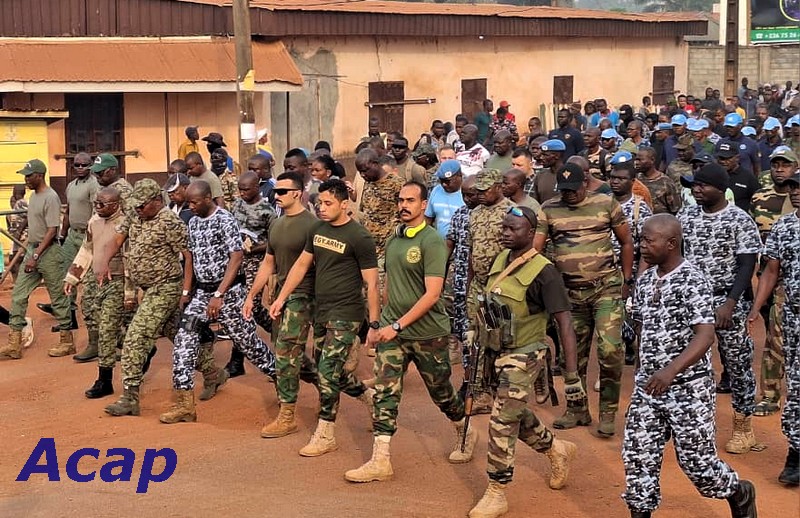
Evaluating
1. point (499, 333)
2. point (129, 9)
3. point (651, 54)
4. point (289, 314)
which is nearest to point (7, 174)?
point (129, 9)

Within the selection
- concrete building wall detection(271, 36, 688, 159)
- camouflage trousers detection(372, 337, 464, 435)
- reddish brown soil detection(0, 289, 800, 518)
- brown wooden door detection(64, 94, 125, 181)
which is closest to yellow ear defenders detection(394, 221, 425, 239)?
camouflage trousers detection(372, 337, 464, 435)

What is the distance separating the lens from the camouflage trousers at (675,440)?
636 centimetres

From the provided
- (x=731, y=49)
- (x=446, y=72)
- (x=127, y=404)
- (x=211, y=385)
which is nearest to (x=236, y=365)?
(x=211, y=385)

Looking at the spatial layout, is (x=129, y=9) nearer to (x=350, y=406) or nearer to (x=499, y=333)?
(x=350, y=406)

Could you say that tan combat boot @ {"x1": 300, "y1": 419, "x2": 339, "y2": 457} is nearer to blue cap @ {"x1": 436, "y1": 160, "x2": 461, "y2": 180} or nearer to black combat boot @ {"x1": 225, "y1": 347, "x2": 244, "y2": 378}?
black combat boot @ {"x1": 225, "y1": 347, "x2": 244, "y2": 378}

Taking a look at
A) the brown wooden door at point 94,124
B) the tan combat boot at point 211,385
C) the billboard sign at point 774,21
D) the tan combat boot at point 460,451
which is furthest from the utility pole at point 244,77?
the billboard sign at point 774,21

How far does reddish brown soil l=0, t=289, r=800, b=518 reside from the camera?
758 cm

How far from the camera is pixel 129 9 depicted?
20.4 m

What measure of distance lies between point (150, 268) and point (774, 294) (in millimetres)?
4840

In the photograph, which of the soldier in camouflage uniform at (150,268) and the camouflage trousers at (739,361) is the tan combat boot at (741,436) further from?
the soldier in camouflage uniform at (150,268)

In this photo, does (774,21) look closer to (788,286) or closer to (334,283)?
(788,286)

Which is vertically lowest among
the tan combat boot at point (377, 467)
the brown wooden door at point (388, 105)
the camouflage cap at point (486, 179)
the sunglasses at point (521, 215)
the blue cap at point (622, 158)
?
the tan combat boot at point (377, 467)

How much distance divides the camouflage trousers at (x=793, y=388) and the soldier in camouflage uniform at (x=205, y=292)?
416cm

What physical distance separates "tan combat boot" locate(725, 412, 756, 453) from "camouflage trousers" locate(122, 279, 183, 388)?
445cm
